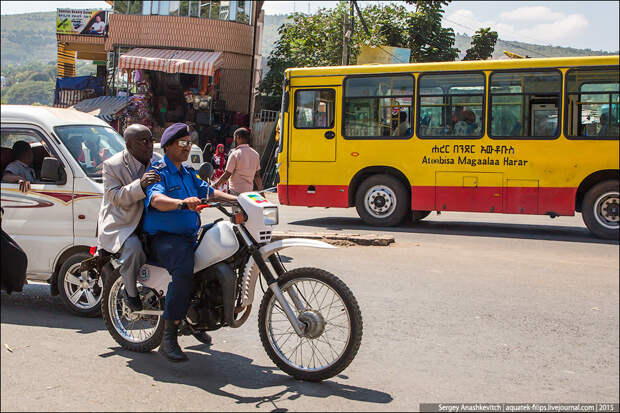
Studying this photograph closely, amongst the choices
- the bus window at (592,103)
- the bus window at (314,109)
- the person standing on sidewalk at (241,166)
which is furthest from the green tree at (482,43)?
the person standing on sidewalk at (241,166)

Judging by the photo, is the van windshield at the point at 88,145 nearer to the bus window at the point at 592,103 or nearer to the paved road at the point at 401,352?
the paved road at the point at 401,352

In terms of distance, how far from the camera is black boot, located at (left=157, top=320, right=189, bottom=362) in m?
4.28

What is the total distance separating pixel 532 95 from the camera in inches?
426

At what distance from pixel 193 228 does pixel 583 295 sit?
11.9 feet

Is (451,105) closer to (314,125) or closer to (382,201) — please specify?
(382,201)

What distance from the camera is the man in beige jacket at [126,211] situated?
14.5 feet

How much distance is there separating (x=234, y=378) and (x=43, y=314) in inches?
87.7

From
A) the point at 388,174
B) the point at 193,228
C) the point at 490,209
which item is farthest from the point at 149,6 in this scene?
the point at 193,228

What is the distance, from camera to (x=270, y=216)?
4.10 metres

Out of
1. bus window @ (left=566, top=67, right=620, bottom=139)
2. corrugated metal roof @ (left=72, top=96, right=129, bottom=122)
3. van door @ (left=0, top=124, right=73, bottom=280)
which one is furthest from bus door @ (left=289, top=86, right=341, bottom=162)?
corrugated metal roof @ (left=72, top=96, right=129, bottom=122)

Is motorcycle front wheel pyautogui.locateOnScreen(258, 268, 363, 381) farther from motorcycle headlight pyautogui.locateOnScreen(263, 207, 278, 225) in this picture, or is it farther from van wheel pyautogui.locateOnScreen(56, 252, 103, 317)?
van wheel pyautogui.locateOnScreen(56, 252, 103, 317)

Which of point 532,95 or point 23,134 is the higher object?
point 532,95

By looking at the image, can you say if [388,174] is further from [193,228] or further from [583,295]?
[193,228]

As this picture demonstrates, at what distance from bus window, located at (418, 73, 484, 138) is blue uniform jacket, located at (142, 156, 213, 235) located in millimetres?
7601
